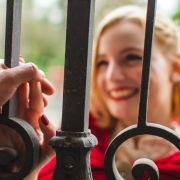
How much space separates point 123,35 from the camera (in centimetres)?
151

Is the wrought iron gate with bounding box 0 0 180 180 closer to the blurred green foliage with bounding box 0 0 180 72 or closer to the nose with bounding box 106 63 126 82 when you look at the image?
the nose with bounding box 106 63 126 82

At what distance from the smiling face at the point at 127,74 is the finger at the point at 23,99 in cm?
85

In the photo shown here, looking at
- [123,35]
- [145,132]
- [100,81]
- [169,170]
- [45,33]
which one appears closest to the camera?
[145,132]

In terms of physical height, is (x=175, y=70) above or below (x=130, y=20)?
below

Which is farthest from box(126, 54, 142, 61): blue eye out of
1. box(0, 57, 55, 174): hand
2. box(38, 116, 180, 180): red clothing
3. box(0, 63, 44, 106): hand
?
box(0, 63, 44, 106): hand

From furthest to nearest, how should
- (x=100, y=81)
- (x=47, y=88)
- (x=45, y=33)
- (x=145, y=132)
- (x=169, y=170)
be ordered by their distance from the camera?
1. (x=45, y=33)
2. (x=100, y=81)
3. (x=169, y=170)
4. (x=47, y=88)
5. (x=145, y=132)

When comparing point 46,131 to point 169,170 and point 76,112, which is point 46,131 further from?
point 169,170

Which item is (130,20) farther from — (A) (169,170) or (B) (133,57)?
(A) (169,170)

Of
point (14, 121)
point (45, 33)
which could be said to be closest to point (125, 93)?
point (14, 121)

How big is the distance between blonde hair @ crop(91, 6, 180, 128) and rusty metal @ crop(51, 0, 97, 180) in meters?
0.96

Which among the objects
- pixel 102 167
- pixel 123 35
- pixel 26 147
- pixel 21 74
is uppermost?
pixel 123 35

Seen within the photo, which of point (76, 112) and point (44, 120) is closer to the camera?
point (76, 112)

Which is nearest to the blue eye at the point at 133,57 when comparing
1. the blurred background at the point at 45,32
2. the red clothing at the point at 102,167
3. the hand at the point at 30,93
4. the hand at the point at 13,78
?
the red clothing at the point at 102,167

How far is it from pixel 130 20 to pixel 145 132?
3.42ft
